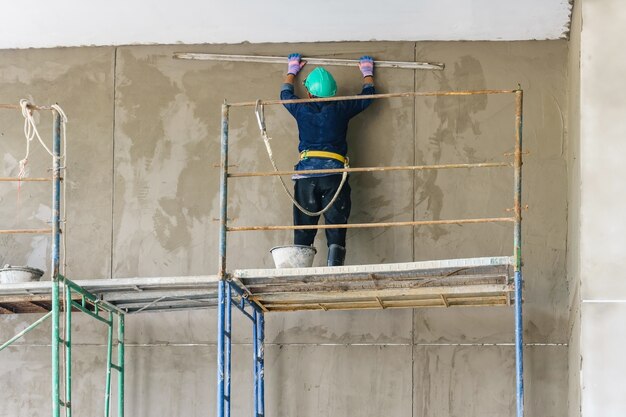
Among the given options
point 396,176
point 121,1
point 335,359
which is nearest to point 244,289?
point 335,359

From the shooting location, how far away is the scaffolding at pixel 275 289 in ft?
26.1

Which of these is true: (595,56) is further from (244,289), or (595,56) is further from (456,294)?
(244,289)

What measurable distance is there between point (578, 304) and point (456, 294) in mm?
921

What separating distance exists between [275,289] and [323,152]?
49.2 inches

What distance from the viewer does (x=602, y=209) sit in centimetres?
793

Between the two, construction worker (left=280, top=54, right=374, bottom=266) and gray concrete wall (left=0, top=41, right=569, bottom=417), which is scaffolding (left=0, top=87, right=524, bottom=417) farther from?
construction worker (left=280, top=54, right=374, bottom=266)

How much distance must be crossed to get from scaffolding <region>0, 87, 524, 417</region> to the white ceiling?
41.2 inches

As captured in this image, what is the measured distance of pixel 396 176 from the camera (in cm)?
970

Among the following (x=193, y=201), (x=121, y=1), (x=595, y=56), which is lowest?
(x=193, y=201)

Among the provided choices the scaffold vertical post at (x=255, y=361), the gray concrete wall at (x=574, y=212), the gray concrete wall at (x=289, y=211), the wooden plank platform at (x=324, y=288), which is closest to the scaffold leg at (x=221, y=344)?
the wooden plank platform at (x=324, y=288)

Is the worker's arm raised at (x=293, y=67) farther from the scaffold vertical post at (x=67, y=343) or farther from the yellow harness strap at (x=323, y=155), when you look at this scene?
the scaffold vertical post at (x=67, y=343)

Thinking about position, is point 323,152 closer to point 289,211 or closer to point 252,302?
point 289,211

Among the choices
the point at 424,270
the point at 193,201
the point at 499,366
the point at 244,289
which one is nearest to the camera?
the point at 424,270

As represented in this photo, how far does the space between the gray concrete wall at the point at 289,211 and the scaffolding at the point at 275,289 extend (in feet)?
0.93
